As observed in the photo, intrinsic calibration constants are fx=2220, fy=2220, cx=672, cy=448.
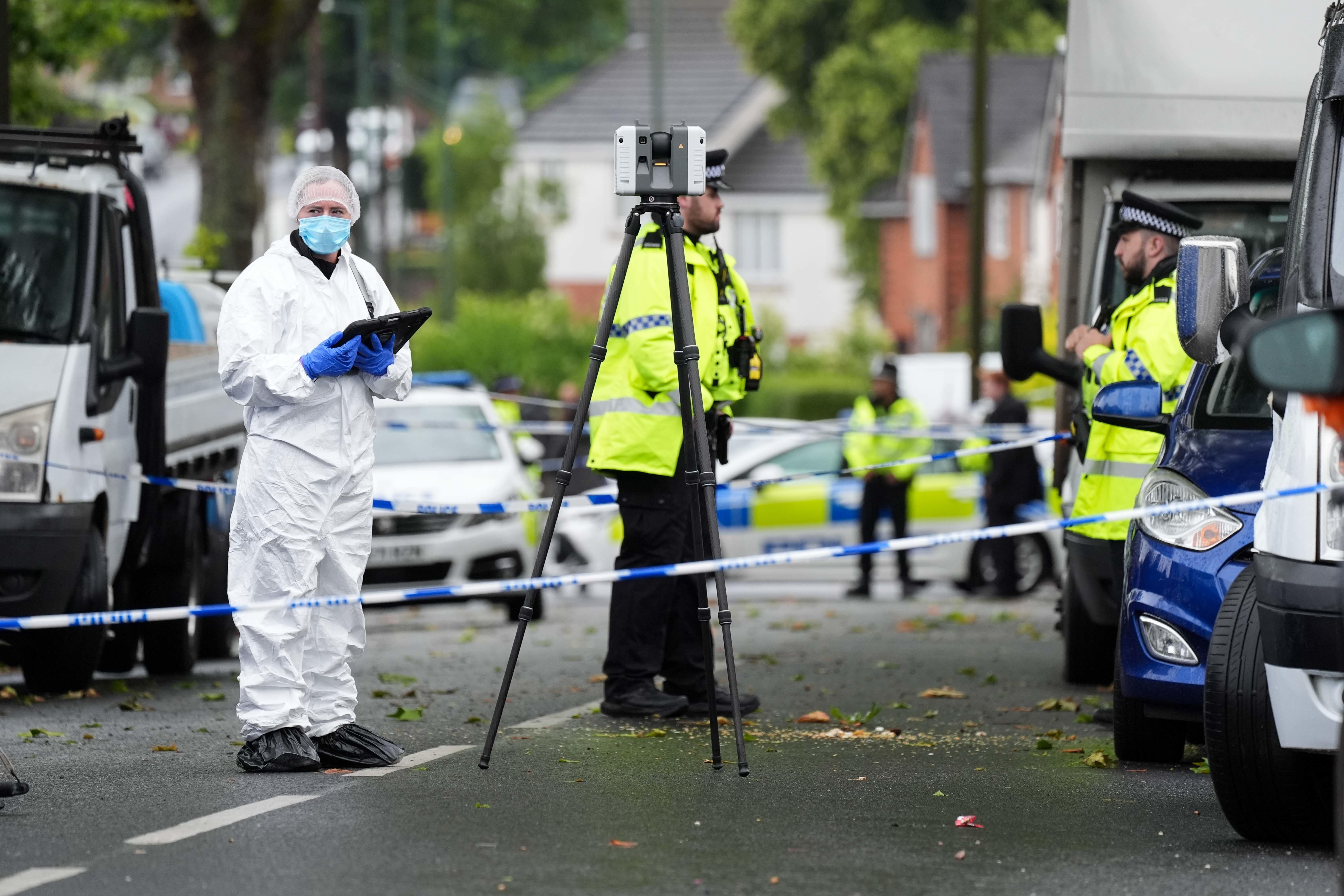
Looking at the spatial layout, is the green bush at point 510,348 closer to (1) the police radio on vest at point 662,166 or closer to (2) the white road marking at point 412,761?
(2) the white road marking at point 412,761

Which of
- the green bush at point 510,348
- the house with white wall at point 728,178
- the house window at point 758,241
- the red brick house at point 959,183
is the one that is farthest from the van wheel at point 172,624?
the house window at point 758,241

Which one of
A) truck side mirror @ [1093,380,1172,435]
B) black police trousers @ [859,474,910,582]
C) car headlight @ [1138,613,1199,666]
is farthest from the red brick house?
car headlight @ [1138,613,1199,666]

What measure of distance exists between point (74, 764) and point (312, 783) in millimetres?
1120

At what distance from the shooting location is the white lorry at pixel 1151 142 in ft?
31.9

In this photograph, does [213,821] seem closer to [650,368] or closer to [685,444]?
[685,444]

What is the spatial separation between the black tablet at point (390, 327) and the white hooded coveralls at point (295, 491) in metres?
0.11

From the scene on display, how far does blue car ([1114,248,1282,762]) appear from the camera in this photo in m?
7.12

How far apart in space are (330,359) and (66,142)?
145 inches

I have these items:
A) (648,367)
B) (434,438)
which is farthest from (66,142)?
(434,438)

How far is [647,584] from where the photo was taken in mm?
9008

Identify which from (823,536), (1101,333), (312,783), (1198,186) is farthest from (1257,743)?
(823,536)

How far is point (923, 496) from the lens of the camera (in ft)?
65.6

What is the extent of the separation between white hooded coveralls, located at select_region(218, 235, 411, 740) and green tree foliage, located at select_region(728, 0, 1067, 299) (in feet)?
134

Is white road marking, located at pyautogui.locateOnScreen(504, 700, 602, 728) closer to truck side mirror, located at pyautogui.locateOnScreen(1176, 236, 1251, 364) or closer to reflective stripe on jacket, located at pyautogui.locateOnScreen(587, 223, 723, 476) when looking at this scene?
reflective stripe on jacket, located at pyautogui.locateOnScreen(587, 223, 723, 476)
